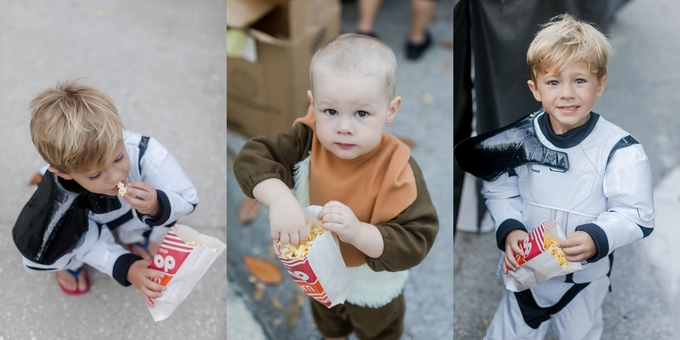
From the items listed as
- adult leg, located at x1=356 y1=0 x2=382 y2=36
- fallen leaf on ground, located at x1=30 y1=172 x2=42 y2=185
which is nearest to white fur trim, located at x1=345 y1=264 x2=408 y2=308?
fallen leaf on ground, located at x1=30 y1=172 x2=42 y2=185

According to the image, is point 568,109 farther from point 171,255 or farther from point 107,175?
point 107,175

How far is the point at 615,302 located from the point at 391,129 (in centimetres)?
160

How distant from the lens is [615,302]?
225 centimetres

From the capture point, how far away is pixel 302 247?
5.01ft

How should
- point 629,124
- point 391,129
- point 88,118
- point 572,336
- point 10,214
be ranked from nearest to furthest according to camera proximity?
point 88,118
point 572,336
point 10,214
point 629,124
point 391,129

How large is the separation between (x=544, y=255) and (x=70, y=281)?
1.80 metres

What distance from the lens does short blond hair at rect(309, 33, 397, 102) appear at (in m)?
1.48

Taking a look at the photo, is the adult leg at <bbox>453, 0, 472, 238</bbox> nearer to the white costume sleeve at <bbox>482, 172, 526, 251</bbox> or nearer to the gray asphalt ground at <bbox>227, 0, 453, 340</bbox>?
the white costume sleeve at <bbox>482, 172, 526, 251</bbox>

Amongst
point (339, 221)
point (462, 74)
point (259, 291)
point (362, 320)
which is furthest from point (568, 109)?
point (259, 291)

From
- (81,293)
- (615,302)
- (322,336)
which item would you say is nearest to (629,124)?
(615,302)

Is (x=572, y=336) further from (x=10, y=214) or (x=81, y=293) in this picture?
Answer: (x=10, y=214)

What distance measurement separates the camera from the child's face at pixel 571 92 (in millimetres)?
1432

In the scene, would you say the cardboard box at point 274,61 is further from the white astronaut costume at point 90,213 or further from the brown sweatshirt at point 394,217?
the brown sweatshirt at point 394,217

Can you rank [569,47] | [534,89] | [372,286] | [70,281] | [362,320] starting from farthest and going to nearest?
[70,281] → [362,320] → [372,286] → [534,89] → [569,47]
